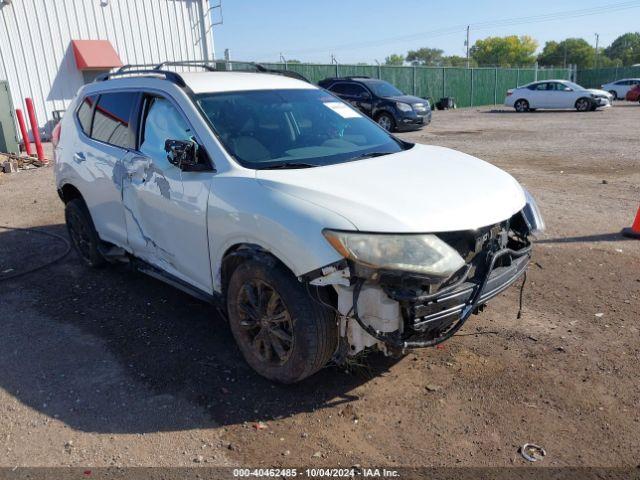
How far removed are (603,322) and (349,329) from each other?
2.30m

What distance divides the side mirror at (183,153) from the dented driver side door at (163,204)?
118 mm

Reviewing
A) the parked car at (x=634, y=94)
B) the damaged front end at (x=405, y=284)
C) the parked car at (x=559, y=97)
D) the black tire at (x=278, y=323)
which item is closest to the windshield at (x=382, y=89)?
the parked car at (x=559, y=97)

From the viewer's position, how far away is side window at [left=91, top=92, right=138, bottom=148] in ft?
14.6

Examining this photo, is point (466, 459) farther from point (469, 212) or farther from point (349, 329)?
point (469, 212)

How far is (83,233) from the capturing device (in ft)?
18.0

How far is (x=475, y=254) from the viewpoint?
122 inches

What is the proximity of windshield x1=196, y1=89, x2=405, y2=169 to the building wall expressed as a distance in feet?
51.5

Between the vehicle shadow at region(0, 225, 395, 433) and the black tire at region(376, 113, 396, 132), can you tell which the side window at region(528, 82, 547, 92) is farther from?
the vehicle shadow at region(0, 225, 395, 433)

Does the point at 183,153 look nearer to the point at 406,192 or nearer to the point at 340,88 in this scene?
the point at 406,192

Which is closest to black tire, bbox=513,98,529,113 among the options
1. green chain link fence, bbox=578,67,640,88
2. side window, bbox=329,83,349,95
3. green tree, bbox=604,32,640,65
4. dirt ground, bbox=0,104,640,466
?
side window, bbox=329,83,349,95

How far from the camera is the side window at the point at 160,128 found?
12.7ft

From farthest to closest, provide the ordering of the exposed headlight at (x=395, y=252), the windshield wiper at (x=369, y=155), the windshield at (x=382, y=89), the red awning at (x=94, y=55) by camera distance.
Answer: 1. the windshield at (x=382, y=89)
2. the red awning at (x=94, y=55)
3. the windshield wiper at (x=369, y=155)
4. the exposed headlight at (x=395, y=252)

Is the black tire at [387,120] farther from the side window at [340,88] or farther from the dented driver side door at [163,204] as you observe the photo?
the dented driver side door at [163,204]

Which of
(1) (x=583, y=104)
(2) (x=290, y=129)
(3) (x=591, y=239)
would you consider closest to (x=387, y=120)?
(3) (x=591, y=239)
